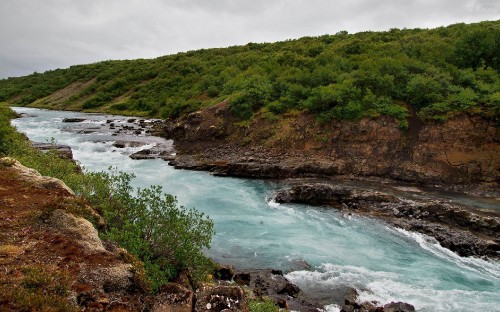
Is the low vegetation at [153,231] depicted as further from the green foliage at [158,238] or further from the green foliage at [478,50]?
the green foliage at [478,50]

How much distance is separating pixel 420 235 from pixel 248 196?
1070 centimetres

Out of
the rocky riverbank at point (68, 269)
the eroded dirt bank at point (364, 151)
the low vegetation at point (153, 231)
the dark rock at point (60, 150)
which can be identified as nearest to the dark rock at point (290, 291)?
the low vegetation at point (153, 231)

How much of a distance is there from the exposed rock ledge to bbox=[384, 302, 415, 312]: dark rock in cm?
677

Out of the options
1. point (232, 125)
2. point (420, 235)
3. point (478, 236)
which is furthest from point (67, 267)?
point (232, 125)

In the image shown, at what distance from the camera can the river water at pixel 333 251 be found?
14375 mm

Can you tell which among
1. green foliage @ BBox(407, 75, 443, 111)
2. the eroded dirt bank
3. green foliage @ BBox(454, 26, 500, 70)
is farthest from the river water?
green foliage @ BBox(454, 26, 500, 70)

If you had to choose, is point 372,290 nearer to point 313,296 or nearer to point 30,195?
point 313,296

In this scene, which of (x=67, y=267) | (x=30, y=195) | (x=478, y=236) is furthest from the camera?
(x=478, y=236)

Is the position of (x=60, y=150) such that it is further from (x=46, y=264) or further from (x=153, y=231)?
(x=46, y=264)

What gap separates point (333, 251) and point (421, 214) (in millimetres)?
6498

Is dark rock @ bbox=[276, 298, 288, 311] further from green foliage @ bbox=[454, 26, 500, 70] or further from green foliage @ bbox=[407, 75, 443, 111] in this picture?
green foliage @ bbox=[454, 26, 500, 70]

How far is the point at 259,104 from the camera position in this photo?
36.8 meters

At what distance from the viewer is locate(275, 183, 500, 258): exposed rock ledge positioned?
A: 1811cm

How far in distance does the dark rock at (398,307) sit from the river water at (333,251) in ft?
2.47
